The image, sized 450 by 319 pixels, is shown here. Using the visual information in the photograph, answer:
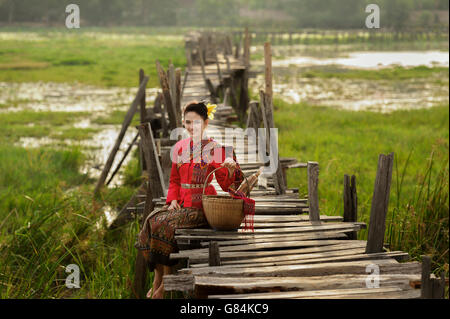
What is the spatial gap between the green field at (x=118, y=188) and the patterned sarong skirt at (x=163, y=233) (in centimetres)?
82

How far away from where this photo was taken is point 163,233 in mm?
4137

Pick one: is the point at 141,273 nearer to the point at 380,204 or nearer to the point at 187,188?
the point at 187,188

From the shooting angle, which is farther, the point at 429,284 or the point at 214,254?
the point at 214,254

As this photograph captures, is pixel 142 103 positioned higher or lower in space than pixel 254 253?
higher

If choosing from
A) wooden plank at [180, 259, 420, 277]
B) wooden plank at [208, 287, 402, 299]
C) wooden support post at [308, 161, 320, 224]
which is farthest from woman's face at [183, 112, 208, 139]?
wooden plank at [208, 287, 402, 299]

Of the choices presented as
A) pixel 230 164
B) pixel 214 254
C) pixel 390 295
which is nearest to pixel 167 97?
pixel 230 164

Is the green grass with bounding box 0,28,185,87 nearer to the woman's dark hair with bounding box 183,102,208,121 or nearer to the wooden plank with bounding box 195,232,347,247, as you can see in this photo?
the woman's dark hair with bounding box 183,102,208,121

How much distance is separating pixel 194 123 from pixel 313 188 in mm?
956

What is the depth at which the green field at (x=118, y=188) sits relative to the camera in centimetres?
529

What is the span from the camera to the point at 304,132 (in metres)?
12.5
